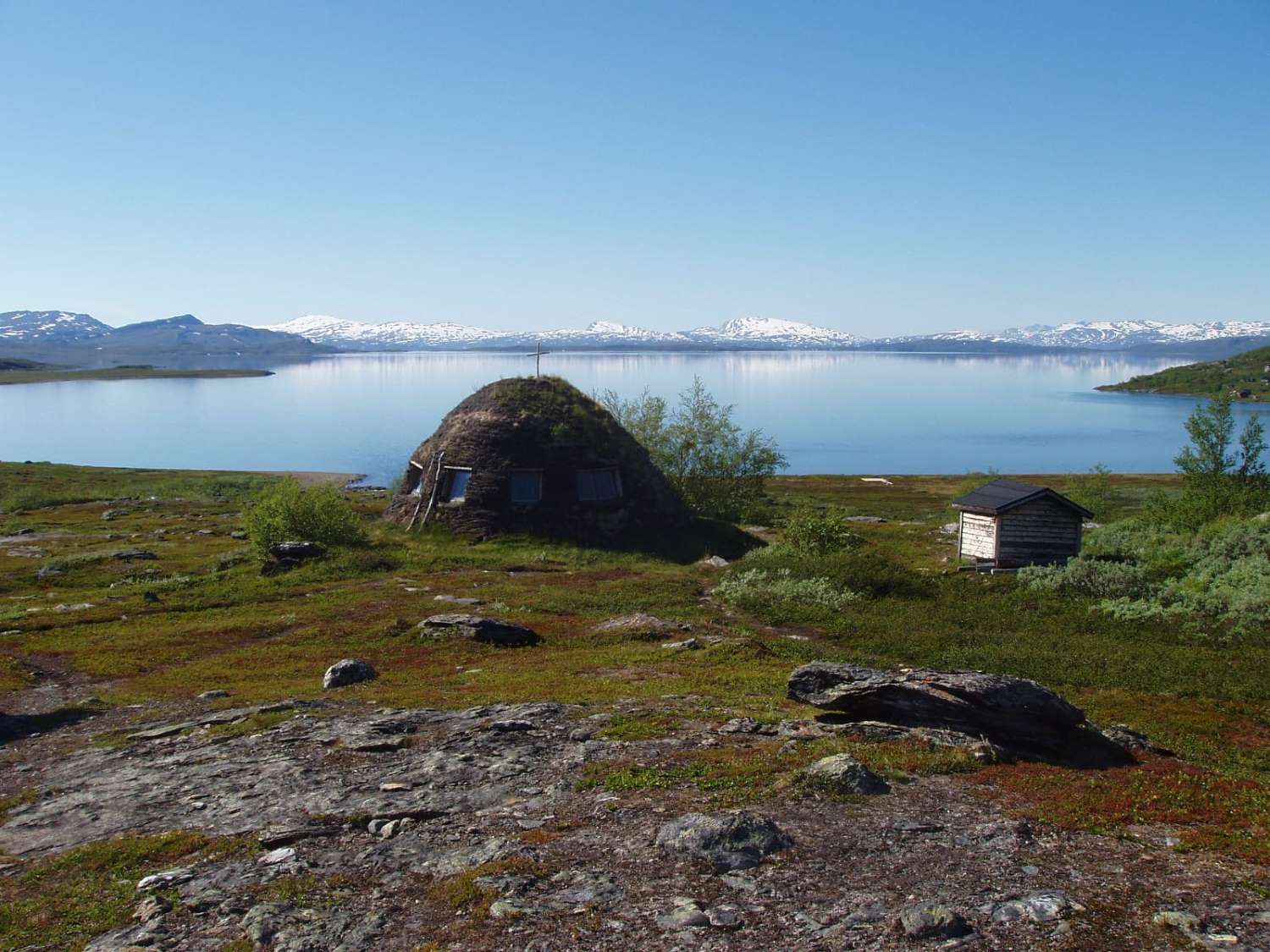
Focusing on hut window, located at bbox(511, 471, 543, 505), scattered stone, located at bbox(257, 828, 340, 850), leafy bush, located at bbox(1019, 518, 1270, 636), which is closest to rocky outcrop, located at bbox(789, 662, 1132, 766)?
scattered stone, located at bbox(257, 828, 340, 850)

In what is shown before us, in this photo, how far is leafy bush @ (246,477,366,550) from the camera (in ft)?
125

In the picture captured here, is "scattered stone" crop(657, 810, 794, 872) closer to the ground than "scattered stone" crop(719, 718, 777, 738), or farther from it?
farther from it

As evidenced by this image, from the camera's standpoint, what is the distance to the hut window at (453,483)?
41219 mm

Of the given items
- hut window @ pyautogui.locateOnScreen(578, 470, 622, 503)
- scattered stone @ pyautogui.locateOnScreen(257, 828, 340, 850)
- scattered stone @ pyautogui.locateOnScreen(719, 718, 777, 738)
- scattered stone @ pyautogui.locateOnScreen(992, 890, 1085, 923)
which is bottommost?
scattered stone @ pyautogui.locateOnScreen(257, 828, 340, 850)

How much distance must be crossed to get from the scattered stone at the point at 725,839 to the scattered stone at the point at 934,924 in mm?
1932

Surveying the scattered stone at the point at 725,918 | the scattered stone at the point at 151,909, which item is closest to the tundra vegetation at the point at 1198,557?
the scattered stone at the point at 725,918

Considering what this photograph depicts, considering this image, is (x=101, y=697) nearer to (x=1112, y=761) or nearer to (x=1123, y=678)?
(x=1112, y=761)

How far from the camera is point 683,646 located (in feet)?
76.4

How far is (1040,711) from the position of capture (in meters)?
14.8

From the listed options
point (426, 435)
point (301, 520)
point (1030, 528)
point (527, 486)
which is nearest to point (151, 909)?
point (301, 520)

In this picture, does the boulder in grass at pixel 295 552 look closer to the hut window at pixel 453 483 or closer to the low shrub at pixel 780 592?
the hut window at pixel 453 483

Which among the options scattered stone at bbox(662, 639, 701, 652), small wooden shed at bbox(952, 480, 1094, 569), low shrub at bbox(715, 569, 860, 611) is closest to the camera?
scattered stone at bbox(662, 639, 701, 652)

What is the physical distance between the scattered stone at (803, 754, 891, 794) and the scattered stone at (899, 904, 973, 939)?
3299 millimetres

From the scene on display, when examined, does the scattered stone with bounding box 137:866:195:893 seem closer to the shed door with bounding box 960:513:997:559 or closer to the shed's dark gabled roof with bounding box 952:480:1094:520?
the shed's dark gabled roof with bounding box 952:480:1094:520
